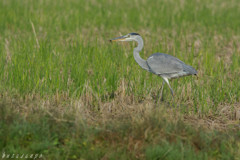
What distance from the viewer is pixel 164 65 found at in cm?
542

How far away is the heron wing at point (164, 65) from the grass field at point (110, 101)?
1.28ft

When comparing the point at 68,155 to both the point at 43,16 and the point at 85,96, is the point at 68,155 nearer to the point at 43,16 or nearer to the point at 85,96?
the point at 85,96

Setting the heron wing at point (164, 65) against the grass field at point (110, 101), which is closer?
the grass field at point (110, 101)

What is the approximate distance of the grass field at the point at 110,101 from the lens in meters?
4.09

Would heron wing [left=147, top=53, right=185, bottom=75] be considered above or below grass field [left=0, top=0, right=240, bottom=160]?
above

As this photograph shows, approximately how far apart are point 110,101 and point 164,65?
3.08ft

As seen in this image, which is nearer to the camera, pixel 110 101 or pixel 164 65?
pixel 164 65

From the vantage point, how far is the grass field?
4.09m

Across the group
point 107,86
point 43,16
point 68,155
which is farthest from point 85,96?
point 43,16

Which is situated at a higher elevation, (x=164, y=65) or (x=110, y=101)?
(x=164, y=65)

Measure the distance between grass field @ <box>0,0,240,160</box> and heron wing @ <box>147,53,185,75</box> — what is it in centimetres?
39

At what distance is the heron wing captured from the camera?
17.7 ft

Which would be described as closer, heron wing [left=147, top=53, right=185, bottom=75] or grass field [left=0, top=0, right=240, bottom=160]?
grass field [left=0, top=0, right=240, bottom=160]

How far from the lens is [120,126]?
4344 millimetres
